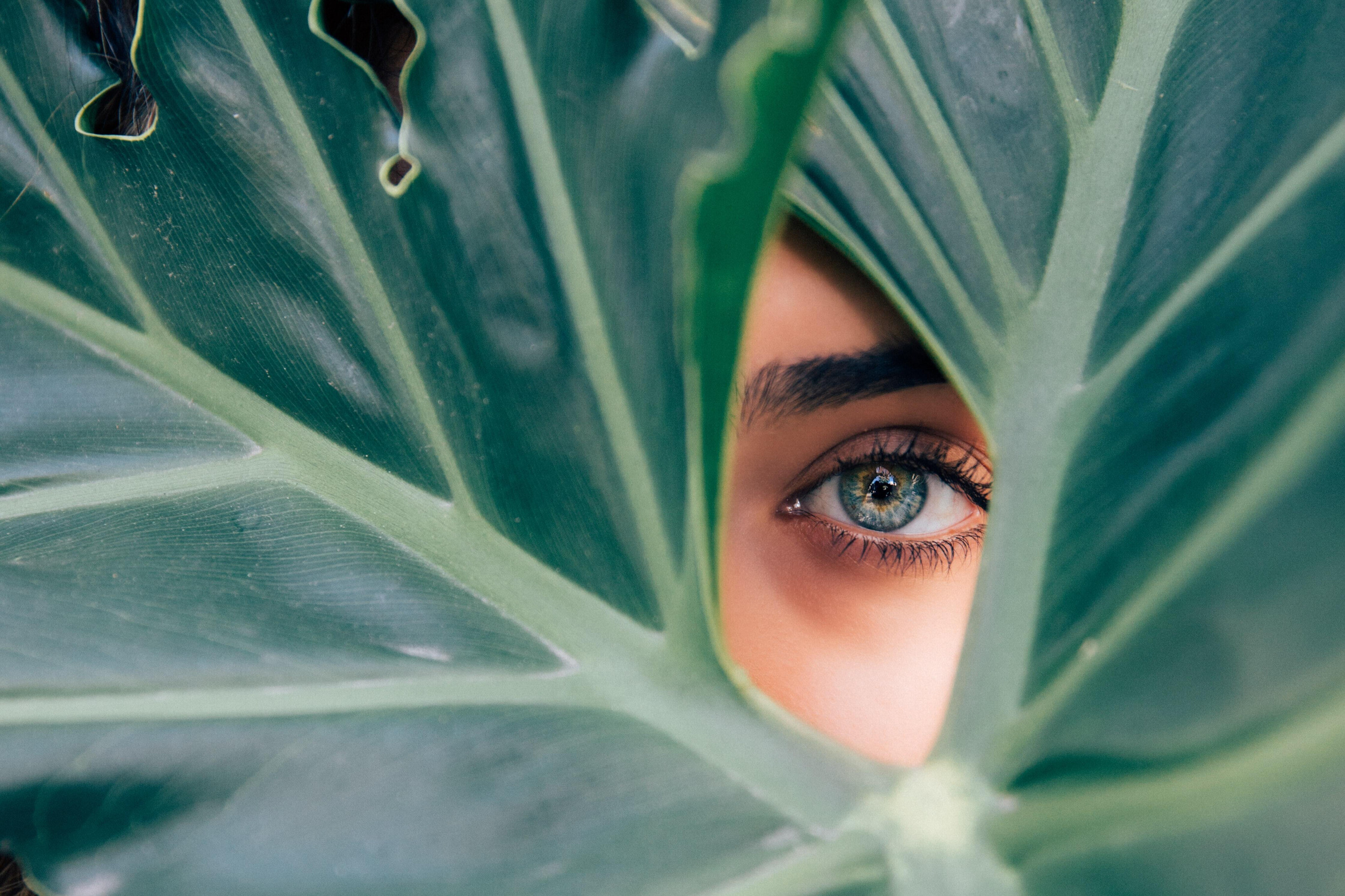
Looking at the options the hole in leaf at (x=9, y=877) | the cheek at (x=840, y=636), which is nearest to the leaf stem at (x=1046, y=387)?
the cheek at (x=840, y=636)

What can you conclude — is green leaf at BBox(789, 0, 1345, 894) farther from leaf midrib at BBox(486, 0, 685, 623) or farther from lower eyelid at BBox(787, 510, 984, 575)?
lower eyelid at BBox(787, 510, 984, 575)

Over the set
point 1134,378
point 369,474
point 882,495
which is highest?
point 882,495

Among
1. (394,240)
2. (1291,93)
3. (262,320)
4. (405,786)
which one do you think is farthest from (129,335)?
(1291,93)

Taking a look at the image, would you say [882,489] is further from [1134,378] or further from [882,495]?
[1134,378]

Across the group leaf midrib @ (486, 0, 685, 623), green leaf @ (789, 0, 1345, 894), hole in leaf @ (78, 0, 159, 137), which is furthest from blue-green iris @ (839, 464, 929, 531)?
hole in leaf @ (78, 0, 159, 137)

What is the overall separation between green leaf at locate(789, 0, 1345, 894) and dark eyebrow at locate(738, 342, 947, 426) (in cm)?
8

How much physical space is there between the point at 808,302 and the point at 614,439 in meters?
0.23

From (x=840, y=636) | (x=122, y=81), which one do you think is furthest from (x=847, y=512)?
(x=122, y=81)

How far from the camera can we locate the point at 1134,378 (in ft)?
1.33

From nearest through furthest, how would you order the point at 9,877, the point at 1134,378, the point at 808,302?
the point at 1134,378, the point at 808,302, the point at 9,877

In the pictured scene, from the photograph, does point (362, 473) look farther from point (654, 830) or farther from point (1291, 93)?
point (1291, 93)

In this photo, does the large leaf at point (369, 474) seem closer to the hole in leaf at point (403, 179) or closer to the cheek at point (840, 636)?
the hole in leaf at point (403, 179)

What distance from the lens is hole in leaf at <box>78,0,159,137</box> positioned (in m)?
0.61

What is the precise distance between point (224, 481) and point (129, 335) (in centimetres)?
13
